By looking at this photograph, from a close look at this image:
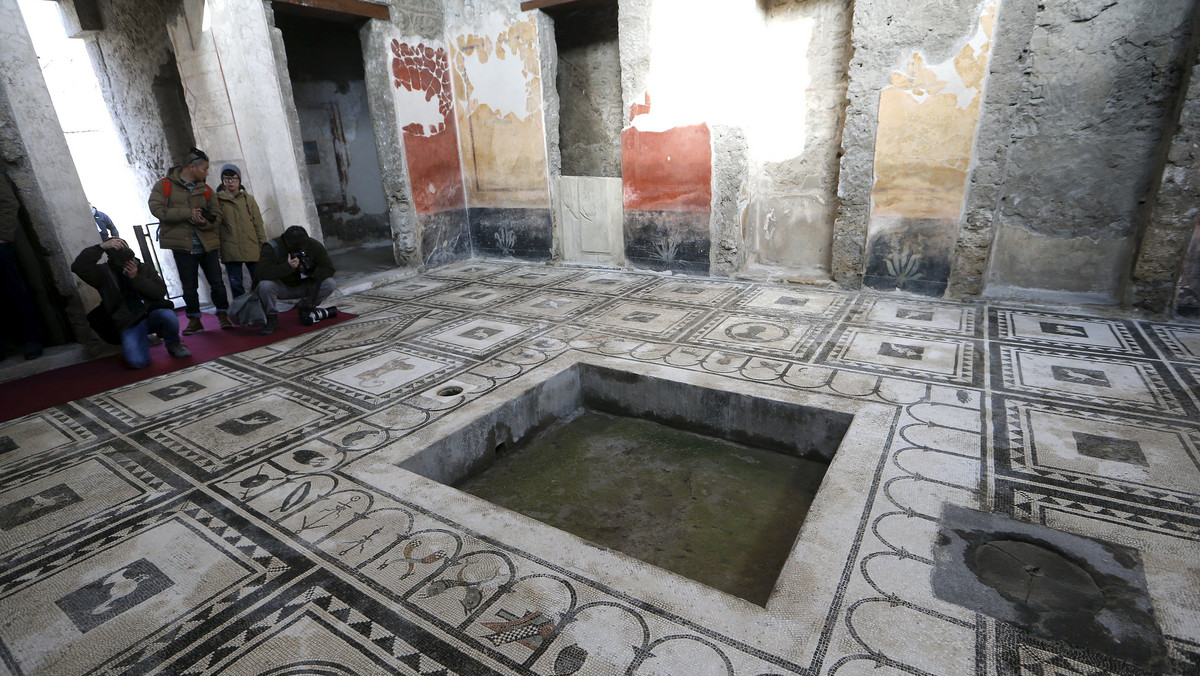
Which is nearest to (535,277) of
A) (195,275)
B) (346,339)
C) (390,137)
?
(390,137)

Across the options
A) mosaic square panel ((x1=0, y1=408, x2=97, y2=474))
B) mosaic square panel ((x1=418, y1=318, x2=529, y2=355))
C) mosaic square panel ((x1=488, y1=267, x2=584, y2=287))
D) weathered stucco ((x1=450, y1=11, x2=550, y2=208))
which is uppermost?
weathered stucco ((x1=450, y1=11, x2=550, y2=208))

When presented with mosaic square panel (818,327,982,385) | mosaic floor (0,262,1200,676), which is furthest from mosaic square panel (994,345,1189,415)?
mosaic square panel (818,327,982,385)

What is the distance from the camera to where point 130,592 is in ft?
5.39

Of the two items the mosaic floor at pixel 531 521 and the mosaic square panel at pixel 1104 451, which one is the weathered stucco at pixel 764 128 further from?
the mosaic square panel at pixel 1104 451

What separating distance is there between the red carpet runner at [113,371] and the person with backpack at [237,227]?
0.42 metres

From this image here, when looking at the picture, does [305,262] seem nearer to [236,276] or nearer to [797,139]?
[236,276]

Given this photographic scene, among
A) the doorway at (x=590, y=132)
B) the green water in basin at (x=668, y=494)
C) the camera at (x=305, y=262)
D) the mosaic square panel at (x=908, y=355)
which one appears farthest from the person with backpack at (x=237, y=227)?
the mosaic square panel at (x=908, y=355)

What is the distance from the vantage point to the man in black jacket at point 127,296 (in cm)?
327

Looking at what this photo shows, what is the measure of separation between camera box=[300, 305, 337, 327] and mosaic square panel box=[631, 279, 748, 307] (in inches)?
87.2

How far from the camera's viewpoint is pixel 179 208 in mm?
3789

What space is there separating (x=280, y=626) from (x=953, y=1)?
4603 mm

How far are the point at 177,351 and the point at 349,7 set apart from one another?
10.3ft

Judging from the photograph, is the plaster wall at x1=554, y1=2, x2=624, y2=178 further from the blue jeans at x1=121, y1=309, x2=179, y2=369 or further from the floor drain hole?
the floor drain hole

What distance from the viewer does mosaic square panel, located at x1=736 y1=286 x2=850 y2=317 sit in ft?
13.1
